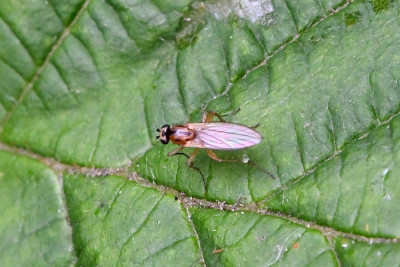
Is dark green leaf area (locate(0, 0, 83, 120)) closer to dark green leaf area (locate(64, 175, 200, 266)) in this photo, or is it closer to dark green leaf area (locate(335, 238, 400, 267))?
dark green leaf area (locate(64, 175, 200, 266))

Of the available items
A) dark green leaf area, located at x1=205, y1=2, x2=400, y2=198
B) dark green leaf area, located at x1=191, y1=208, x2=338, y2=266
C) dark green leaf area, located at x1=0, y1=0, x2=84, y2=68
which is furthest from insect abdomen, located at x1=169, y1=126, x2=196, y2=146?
dark green leaf area, located at x1=0, y1=0, x2=84, y2=68

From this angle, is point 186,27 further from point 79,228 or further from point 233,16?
point 79,228

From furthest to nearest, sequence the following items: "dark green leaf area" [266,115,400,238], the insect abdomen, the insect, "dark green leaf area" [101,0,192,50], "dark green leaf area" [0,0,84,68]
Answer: "dark green leaf area" [0,0,84,68], "dark green leaf area" [101,0,192,50], the insect abdomen, the insect, "dark green leaf area" [266,115,400,238]

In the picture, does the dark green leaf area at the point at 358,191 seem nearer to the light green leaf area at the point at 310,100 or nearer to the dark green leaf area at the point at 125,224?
A: the light green leaf area at the point at 310,100

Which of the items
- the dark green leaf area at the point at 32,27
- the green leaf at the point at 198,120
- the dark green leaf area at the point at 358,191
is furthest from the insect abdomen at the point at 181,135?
the dark green leaf area at the point at 32,27

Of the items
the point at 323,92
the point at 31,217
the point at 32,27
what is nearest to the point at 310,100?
the point at 323,92

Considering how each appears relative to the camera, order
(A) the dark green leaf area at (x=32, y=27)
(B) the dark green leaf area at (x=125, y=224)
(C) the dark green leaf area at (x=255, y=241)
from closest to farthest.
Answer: (C) the dark green leaf area at (x=255, y=241), (B) the dark green leaf area at (x=125, y=224), (A) the dark green leaf area at (x=32, y=27)

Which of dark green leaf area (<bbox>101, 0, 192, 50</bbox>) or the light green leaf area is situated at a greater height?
dark green leaf area (<bbox>101, 0, 192, 50</bbox>)

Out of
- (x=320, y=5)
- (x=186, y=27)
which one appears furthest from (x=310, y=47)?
(x=186, y=27)
